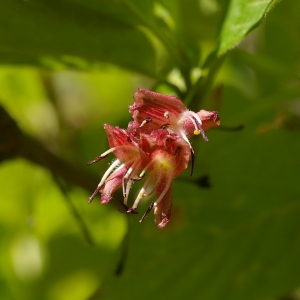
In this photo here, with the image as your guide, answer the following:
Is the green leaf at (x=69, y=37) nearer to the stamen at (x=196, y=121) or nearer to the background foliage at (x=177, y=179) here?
the background foliage at (x=177, y=179)

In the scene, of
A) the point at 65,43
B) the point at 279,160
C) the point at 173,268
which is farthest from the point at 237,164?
the point at 65,43

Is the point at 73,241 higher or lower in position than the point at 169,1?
lower

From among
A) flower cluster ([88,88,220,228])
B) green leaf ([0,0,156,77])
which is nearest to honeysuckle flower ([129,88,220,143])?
flower cluster ([88,88,220,228])

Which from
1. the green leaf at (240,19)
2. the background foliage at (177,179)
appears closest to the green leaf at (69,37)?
the background foliage at (177,179)

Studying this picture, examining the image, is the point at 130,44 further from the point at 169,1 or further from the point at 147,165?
the point at 147,165

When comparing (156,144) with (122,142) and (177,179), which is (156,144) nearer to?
(122,142)

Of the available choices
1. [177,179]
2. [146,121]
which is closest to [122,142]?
[146,121]

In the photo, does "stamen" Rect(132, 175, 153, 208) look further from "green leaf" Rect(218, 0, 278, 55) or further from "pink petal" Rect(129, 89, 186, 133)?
"green leaf" Rect(218, 0, 278, 55)
